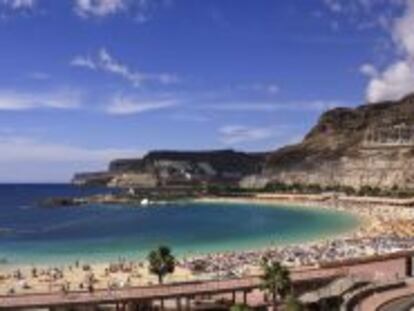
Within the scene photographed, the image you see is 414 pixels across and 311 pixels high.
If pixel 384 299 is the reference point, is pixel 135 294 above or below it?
below

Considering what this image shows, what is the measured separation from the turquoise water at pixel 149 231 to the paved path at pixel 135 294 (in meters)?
35.6

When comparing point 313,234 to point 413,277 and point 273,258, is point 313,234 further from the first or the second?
point 413,277

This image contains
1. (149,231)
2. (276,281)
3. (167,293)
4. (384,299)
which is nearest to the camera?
(384,299)

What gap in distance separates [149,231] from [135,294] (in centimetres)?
8166

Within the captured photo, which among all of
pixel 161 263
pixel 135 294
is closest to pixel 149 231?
pixel 161 263

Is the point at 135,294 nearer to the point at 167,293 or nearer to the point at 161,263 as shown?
the point at 167,293

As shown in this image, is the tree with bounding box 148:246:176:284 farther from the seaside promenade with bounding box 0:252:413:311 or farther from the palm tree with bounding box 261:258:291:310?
the palm tree with bounding box 261:258:291:310

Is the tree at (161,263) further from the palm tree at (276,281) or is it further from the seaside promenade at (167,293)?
the palm tree at (276,281)

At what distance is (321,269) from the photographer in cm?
6581

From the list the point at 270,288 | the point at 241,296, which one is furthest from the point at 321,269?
the point at 270,288

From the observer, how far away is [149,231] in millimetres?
139250

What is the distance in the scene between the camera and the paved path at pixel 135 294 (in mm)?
56062

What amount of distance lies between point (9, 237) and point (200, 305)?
8161 centimetres

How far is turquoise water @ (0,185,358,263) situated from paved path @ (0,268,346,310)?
35.6 m
